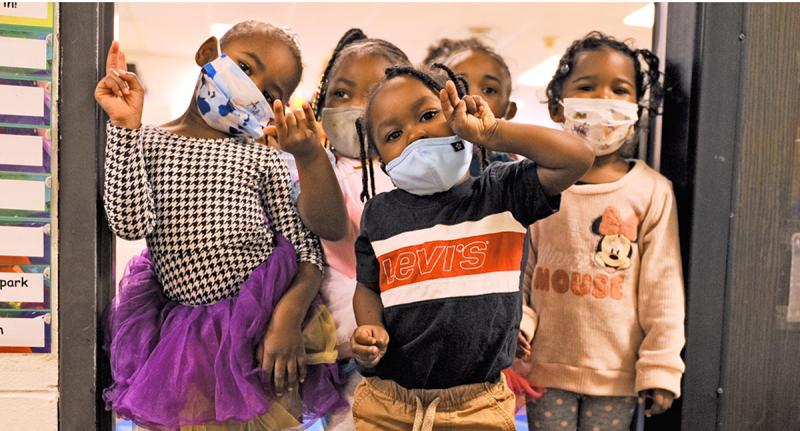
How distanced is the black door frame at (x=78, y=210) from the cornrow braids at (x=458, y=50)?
0.86 m

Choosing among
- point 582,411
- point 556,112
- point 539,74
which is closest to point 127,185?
point 556,112

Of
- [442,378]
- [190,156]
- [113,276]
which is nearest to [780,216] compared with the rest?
[442,378]

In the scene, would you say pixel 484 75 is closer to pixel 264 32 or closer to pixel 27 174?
pixel 264 32

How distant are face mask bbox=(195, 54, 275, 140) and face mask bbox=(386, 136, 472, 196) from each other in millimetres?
395

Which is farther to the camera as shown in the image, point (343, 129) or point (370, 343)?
point (343, 129)

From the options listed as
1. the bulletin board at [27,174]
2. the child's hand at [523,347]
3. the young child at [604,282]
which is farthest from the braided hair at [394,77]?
the bulletin board at [27,174]

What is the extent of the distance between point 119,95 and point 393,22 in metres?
4.42

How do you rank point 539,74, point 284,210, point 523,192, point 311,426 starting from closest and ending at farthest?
point 523,192 → point 284,210 → point 311,426 → point 539,74

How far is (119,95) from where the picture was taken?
1519mm

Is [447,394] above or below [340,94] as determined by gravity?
below

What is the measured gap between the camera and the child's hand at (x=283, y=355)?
1508 mm

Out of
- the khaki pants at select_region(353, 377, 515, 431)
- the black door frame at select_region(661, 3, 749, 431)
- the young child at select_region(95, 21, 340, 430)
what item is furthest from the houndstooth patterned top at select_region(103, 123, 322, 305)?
the black door frame at select_region(661, 3, 749, 431)

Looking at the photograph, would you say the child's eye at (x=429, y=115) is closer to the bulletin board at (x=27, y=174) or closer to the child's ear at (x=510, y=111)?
the child's ear at (x=510, y=111)

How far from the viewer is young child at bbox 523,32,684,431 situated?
5.65 feet
